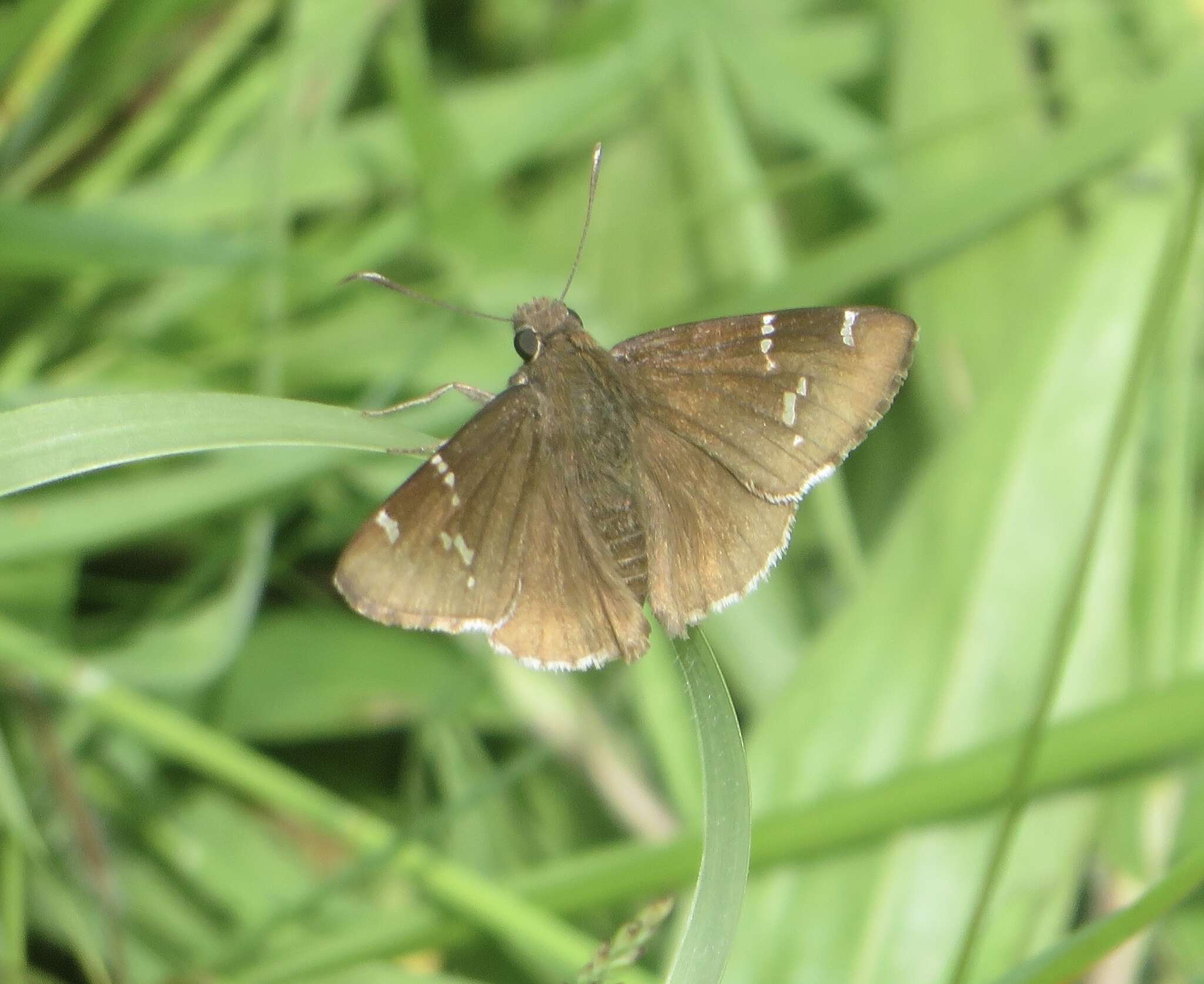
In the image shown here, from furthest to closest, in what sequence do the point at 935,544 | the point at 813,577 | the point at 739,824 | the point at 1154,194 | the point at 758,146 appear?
the point at 758,146 < the point at 813,577 < the point at 1154,194 < the point at 935,544 < the point at 739,824

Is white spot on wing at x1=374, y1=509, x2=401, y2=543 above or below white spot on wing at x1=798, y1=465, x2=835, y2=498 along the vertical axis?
below

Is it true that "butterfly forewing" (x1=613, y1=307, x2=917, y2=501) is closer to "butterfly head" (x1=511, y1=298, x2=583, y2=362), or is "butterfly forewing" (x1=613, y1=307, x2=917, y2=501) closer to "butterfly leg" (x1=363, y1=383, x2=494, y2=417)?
"butterfly head" (x1=511, y1=298, x2=583, y2=362)

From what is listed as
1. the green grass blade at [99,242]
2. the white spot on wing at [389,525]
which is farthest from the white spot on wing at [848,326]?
the green grass blade at [99,242]

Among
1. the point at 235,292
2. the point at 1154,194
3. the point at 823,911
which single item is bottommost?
the point at 823,911

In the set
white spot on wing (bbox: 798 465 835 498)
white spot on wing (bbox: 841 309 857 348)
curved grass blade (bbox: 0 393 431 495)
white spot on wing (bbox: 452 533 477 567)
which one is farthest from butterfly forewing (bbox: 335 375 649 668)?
white spot on wing (bbox: 841 309 857 348)

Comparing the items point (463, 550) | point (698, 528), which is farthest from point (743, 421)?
point (463, 550)

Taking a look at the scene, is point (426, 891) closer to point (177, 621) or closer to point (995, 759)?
point (177, 621)

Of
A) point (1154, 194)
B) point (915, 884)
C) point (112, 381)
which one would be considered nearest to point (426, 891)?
point (915, 884)
